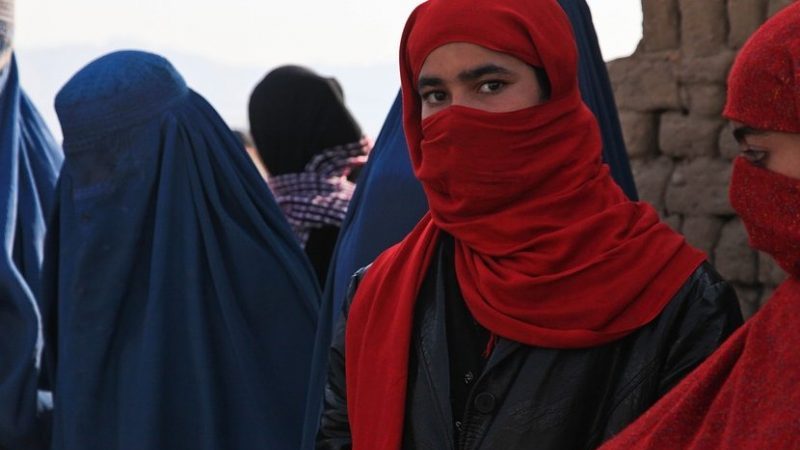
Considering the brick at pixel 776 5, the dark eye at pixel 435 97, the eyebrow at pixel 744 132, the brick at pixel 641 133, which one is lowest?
the brick at pixel 641 133

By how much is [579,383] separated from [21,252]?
1.87m

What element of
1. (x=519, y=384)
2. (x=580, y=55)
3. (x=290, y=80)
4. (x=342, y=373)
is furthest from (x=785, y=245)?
(x=290, y=80)

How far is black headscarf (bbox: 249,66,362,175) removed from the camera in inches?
173

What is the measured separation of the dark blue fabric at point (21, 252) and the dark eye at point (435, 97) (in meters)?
1.30

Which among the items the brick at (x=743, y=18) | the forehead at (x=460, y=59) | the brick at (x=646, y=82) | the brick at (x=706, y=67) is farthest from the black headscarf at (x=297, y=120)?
the forehead at (x=460, y=59)

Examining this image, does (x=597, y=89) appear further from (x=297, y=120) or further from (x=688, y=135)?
(x=297, y=120)

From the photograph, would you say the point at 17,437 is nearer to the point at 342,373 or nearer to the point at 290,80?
the point at 342,373

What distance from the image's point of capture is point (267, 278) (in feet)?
10.3

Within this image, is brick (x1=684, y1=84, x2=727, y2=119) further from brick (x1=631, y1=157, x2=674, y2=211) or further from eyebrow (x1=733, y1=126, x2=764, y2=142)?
eyebrow (x1=733, y1=126, x2=764, y2=142)

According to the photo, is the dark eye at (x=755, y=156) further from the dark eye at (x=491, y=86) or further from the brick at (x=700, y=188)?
the brick at (x=700, y=188)

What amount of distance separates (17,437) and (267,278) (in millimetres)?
644

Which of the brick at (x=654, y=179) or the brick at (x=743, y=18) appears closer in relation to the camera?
the brick at (x=743, y=18)

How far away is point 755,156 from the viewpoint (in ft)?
5.50

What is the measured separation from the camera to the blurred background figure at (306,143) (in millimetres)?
4148
